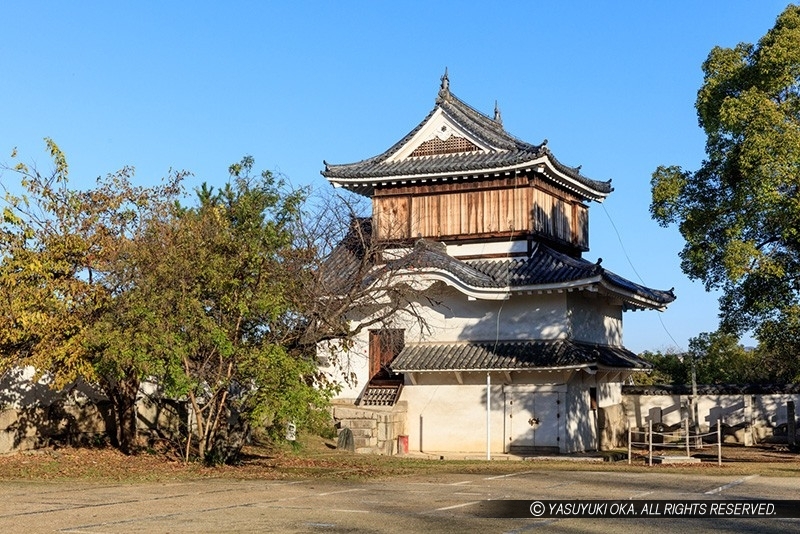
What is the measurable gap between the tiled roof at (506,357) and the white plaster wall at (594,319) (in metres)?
0.52

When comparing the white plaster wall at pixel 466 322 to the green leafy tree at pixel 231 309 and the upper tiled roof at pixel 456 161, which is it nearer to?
the upper tiled roof at pixel 456 161

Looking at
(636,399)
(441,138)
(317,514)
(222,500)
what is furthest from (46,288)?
(636,399)

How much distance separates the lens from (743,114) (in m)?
23.1

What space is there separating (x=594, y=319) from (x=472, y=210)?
18.3 feet

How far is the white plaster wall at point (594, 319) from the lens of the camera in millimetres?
31203

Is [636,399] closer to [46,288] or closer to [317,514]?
[46,288]

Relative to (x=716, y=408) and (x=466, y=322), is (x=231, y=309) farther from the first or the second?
(x=716, y=408)

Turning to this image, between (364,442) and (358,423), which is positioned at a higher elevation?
(358,423)

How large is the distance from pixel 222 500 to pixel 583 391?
17.8 meters

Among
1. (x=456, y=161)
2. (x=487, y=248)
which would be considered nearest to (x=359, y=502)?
(x=487, y=248)

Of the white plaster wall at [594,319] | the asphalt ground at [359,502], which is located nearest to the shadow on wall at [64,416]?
the asphalt ground at [359,502]

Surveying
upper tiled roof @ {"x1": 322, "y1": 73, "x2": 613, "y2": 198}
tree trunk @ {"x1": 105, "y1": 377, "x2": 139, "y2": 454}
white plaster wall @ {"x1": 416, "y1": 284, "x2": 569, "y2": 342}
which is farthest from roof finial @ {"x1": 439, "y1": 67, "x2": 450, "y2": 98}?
tree trunk @ {"x1": 105, "y1": 377, "x2": 139, "y2": 454}

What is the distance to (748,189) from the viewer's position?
23.4 m

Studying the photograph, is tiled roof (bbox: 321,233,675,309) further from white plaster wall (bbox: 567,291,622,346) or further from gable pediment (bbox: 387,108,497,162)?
gable pediment (bbox: 387,108,497,162)
